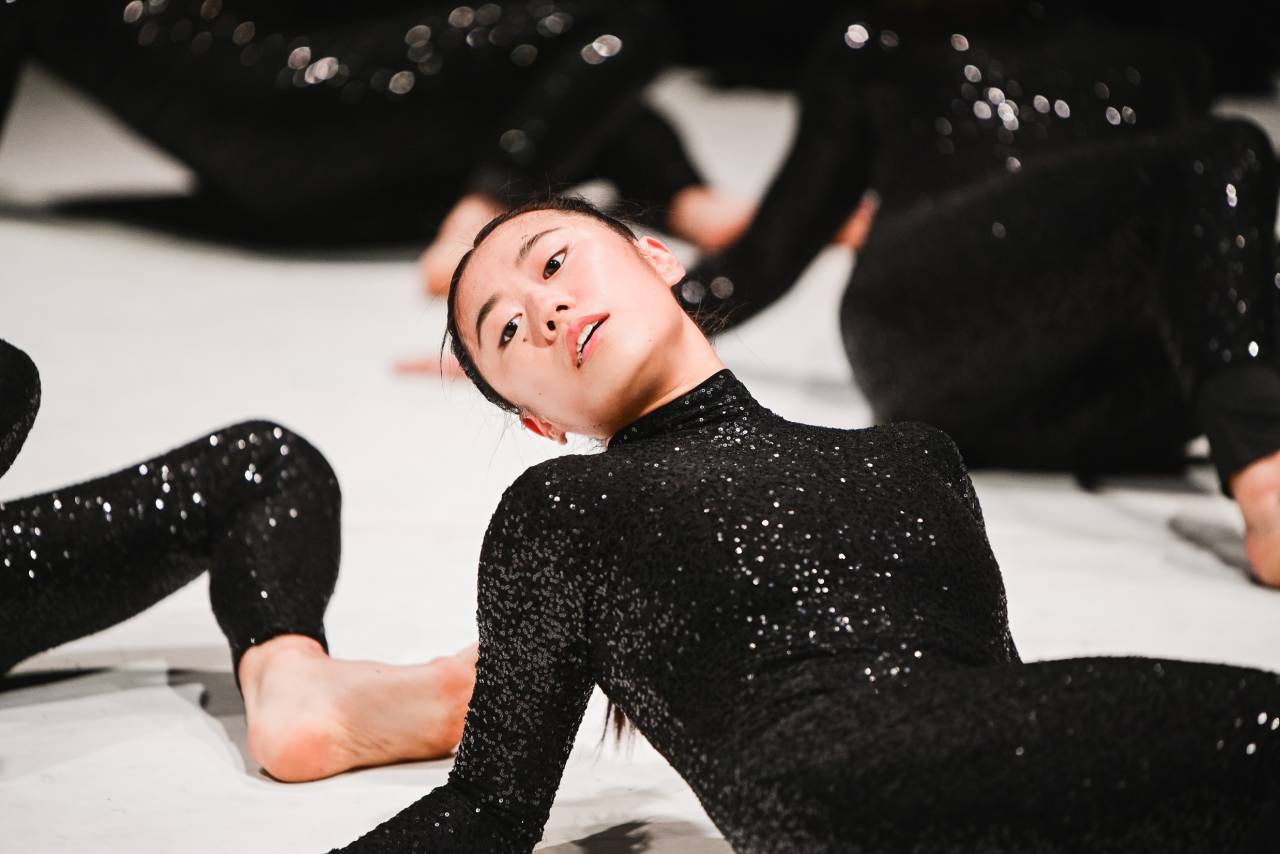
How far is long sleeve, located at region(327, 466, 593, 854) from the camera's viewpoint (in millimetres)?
874

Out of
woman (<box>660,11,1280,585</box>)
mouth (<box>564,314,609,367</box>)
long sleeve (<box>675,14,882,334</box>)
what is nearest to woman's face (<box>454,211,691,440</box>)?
mouth (<box>564,314,609,367</box>)

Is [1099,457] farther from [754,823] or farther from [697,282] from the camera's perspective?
[754,823]

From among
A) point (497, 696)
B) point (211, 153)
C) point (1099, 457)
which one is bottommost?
point (1099, 457)

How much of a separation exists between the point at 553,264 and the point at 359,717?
1.00 ft

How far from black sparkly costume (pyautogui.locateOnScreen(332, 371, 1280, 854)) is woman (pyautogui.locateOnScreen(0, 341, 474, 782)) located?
16 centimetres

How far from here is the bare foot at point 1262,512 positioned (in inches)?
51.5

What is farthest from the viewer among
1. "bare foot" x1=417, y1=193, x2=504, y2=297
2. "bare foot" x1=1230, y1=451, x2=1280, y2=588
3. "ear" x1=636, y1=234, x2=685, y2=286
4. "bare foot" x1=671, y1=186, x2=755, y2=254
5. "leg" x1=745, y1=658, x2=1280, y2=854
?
"bare foot" x1=671, y1=186, x2=755, y2=254

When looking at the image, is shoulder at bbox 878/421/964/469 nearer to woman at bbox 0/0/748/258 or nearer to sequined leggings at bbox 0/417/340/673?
sequined leggings at bbox 0/417/340/673

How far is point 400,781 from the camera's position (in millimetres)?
1037

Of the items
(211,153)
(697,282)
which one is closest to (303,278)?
(211,153)

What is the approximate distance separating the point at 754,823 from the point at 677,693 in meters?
0.08

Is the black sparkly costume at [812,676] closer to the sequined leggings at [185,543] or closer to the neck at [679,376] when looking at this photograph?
the neck at [679,376]

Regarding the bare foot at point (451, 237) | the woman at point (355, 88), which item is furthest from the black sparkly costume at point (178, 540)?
the woman at point (355, 88)

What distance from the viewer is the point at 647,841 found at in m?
0.96
